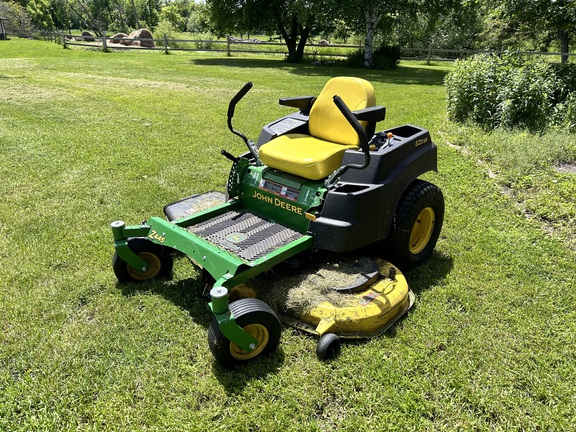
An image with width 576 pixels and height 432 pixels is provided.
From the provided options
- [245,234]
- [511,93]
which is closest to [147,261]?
[245,234]

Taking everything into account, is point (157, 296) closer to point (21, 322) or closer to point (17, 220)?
point (21, 322)

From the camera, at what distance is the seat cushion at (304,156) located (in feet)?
10.6

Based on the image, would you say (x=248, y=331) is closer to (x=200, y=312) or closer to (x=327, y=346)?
(x=327, y=346)

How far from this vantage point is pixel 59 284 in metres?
3.38

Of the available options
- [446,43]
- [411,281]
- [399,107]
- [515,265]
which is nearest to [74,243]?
[411,281]

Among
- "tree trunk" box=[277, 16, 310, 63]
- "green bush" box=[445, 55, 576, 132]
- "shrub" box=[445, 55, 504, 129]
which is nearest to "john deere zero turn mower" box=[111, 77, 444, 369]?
"green bush" box=[445, 55, 576, 132]

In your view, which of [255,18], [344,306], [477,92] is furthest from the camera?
[255,18]

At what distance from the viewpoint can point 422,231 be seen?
384 cm

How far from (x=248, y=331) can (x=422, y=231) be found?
195 centimetres

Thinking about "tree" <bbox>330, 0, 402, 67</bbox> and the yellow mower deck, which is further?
"tree" <bbox>330, 0, 402, 67</bbox>

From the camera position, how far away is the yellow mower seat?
3254mm

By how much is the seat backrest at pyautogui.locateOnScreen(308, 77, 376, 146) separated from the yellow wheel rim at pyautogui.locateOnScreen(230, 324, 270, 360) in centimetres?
171

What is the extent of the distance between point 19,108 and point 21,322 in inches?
308

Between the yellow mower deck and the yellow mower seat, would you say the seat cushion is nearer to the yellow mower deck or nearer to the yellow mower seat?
the yellow mower seat
